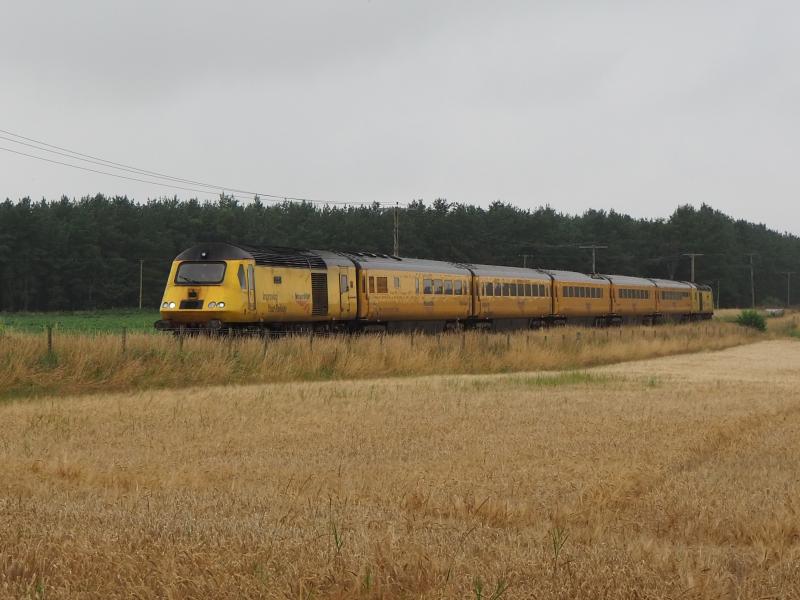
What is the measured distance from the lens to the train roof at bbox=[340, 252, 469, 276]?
113 ft

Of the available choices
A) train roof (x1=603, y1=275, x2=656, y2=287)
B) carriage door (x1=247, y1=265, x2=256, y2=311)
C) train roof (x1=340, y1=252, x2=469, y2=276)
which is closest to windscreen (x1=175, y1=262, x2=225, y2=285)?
carriage door (x1=247, y1=265, x2=256, y2=311)

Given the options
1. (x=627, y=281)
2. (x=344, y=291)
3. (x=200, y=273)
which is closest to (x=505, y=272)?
(x=344, y=291)

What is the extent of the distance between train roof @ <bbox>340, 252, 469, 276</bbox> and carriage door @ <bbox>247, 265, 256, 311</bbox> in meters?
6.62

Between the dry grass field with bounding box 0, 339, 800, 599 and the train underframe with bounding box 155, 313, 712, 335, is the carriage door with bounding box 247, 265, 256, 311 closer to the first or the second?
the train underframe with bounding box 155, 313, 712, 335

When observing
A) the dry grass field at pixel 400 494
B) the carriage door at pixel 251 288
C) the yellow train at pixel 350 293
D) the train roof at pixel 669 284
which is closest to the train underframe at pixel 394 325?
the yellow train at pixel 350 293

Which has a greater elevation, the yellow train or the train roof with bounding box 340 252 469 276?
the train roof with bounding box 340 252 469 276

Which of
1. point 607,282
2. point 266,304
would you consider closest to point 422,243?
point 607,282

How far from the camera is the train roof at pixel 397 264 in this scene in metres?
34.6

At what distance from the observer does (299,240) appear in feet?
349

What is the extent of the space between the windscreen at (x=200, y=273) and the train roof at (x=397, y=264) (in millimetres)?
7010

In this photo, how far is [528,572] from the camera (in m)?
5.21

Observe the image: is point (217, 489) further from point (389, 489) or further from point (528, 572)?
point (528, 572)

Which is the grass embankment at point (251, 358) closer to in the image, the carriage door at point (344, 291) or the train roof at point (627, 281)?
the carriage door at point (344, 291)

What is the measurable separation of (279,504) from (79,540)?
2485 mm
